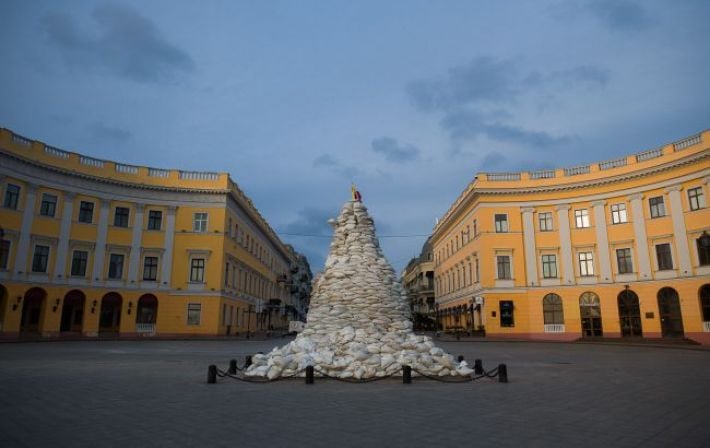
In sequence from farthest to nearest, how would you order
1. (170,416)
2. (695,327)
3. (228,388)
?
(695,327) → (228,388) → (170,416)

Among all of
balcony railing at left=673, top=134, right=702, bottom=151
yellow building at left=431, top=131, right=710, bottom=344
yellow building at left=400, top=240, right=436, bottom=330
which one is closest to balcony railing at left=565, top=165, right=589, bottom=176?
yellow building at left=431, top=131, right=710, bottom=344

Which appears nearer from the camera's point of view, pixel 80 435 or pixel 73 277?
pixel 80 435

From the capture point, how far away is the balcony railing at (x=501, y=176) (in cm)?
4338

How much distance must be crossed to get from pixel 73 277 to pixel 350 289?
29066 mm

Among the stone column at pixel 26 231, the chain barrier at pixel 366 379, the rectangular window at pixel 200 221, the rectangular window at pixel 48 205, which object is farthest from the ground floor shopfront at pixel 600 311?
the stone column at pixel 26 231

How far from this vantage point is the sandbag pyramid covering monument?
1316 centimetres

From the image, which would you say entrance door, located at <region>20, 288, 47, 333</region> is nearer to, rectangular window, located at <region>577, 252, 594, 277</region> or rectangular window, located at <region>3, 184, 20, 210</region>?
rectangular window, located at <region>3, 184, 20, 210</region>

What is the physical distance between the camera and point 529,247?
1639 inches

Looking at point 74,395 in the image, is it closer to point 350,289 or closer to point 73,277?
point 350,289

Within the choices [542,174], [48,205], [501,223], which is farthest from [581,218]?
[48,205]

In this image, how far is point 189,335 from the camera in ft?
127

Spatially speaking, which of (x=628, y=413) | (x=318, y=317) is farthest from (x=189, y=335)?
(x=628, y=413)

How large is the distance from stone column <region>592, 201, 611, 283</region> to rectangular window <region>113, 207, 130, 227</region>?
3844 centimetres

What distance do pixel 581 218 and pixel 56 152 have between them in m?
41.9
